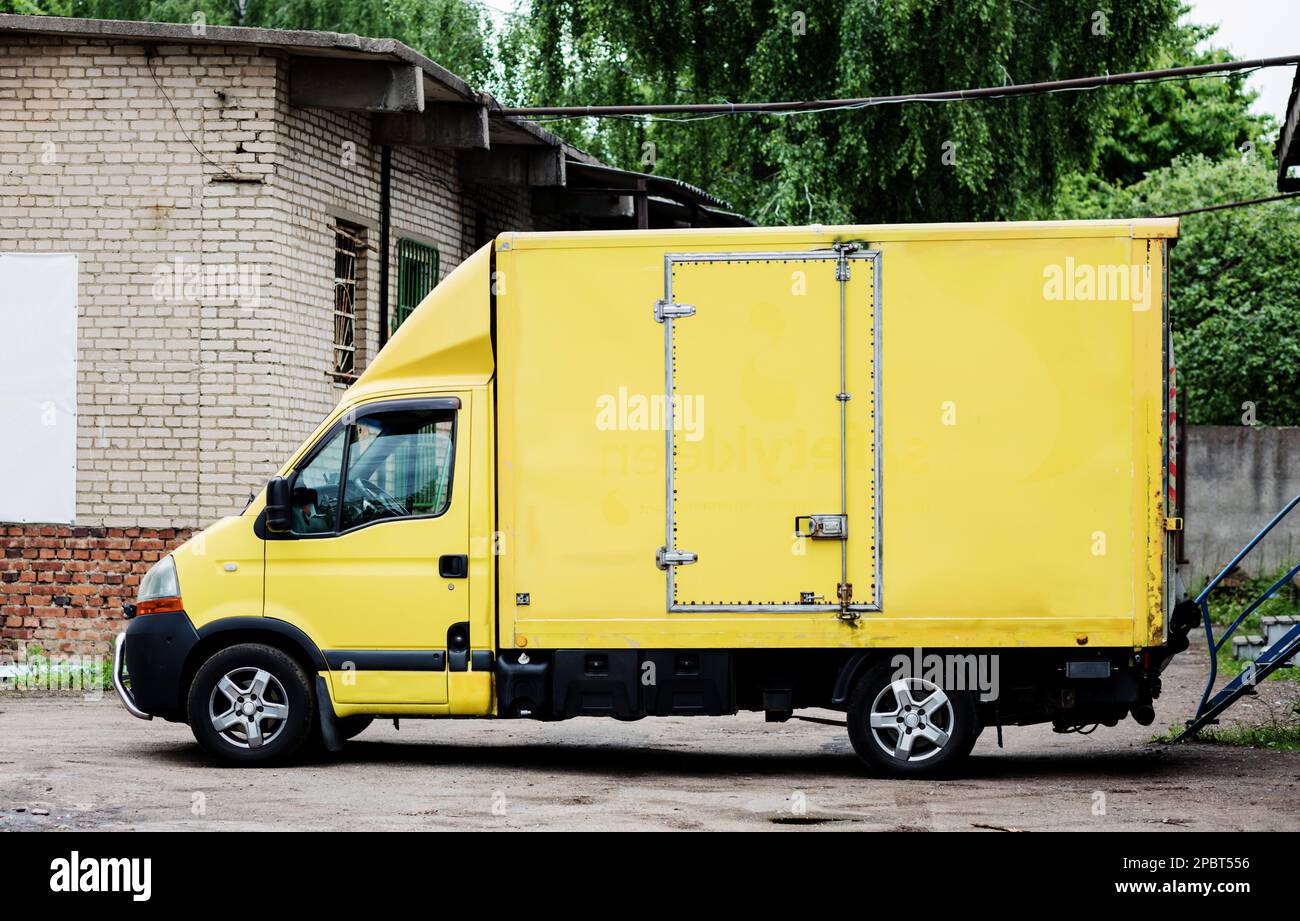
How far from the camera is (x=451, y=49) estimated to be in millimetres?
32406

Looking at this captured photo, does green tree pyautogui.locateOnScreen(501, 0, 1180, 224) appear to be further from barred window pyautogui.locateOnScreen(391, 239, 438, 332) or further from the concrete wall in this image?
barred window pyautogui.locateOnScreen(391, 239, 438, 332)

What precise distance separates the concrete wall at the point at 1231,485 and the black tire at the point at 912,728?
46.8ft

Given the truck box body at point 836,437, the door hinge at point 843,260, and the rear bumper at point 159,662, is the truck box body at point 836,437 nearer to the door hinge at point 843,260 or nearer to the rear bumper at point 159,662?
the door hinge at point 843,260

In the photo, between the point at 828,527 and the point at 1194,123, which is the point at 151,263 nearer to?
the point at 828,527

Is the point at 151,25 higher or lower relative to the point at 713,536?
higher

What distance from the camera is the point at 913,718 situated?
9.75 m

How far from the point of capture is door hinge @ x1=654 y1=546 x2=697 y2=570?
9.69m

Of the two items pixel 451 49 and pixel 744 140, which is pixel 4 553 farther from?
pixel 451 49

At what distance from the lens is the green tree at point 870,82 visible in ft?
70.8

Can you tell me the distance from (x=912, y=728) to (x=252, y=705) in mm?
3727

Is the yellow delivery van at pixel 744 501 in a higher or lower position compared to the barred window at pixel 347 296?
lower

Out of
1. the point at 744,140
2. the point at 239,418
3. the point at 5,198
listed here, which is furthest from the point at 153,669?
the point at 744,140

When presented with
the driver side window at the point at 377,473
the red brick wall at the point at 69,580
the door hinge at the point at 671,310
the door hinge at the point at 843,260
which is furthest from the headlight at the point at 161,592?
the red brick wall at the point at 69,580

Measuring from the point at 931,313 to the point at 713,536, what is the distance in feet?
5.51
